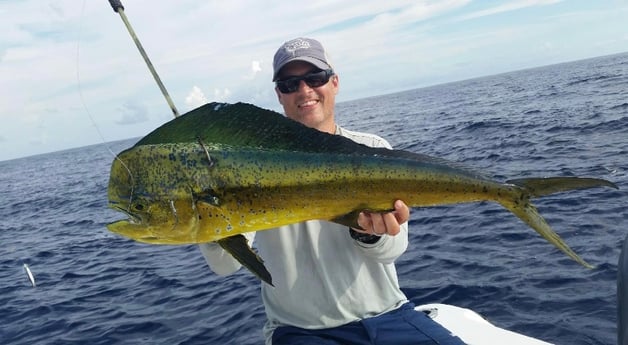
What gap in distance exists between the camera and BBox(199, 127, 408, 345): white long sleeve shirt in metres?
3.68

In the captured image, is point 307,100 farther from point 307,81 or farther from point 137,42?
point 137,42

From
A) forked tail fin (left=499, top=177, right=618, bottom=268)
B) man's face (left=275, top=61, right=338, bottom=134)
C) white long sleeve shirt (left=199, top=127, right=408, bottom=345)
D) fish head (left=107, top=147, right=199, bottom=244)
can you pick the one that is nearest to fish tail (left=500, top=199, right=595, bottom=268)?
forked tail fin (left=499, top=177, right=618, bottom=268)

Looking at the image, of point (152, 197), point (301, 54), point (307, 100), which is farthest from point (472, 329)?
point (152, 197)

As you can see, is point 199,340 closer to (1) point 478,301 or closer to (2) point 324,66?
(1) point 478,301

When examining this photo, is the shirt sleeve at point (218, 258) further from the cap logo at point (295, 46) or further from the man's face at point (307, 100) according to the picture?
the cap logo at point (295, 46)

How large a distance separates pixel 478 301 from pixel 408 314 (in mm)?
3640

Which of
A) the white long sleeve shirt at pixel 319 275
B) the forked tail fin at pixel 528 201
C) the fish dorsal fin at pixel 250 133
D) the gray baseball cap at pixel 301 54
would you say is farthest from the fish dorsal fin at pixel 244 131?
the gray baseball cap at pixel 301 54

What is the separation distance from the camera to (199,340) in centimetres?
734

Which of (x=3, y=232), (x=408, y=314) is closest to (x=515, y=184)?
(x=408, y=314)

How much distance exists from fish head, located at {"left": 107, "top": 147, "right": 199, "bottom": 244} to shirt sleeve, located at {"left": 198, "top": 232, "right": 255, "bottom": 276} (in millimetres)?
1211

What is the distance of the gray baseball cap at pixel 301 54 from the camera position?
388cm

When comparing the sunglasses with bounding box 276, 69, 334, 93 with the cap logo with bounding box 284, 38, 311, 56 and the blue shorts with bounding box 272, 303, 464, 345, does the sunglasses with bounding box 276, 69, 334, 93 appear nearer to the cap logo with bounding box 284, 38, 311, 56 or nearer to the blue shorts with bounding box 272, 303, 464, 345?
the cap logo with bounding box 284, 38, 311, 56

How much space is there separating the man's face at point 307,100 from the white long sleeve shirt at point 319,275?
3.06 feet

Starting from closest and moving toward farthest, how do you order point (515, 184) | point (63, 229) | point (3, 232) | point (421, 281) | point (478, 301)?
point (515, 184) < point (478, 301) < point (421, 281) < point (63, 229) < point (3, 232)
